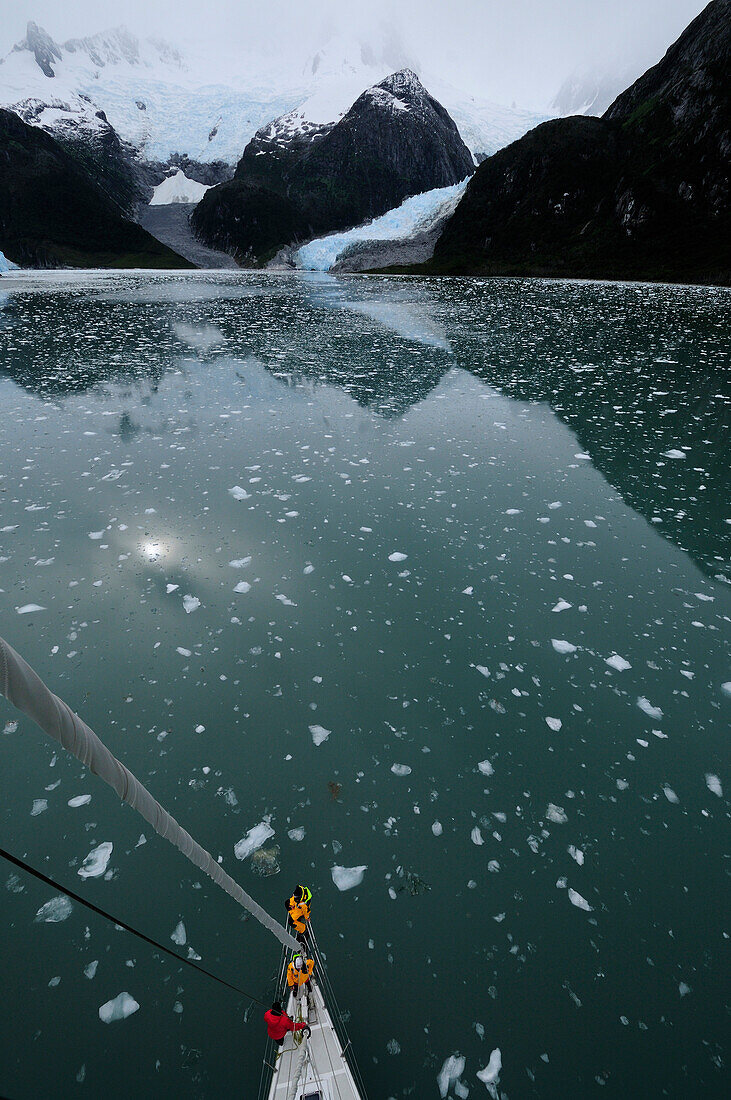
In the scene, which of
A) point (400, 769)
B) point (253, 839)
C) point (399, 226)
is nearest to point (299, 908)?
point (253, 839)

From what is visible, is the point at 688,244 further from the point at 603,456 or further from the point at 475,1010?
the point at 475,1010

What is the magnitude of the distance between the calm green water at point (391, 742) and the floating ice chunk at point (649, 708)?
0.02 meters

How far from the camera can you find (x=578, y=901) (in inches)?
136

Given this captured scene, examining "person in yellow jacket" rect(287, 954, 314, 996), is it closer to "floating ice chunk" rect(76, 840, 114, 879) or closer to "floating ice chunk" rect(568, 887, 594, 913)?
"floating ice chunk" rect(76, 840, 114, 879)

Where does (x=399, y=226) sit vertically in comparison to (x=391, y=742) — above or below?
above

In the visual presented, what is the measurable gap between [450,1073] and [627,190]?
120 metres

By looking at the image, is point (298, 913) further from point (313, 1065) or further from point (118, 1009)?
point (118, 1009)

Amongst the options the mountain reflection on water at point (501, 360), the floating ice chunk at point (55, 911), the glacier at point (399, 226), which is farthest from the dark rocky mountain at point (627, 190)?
the floating ice chunk at point (55, 911)

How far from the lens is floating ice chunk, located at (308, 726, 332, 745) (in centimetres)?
461

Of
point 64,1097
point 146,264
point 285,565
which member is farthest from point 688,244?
point 146,264

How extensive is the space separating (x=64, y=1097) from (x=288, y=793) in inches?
78.9

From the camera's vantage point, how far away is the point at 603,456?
10383 millimetres

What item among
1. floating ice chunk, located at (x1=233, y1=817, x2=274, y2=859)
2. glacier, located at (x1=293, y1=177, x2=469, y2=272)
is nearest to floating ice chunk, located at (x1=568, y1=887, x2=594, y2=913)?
floating ice chunk, located at (x1=233, y1=817, x2=274, y2=859)

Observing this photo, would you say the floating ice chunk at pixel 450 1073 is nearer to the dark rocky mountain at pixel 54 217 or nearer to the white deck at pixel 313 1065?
the white deck at pixel 313 1065
